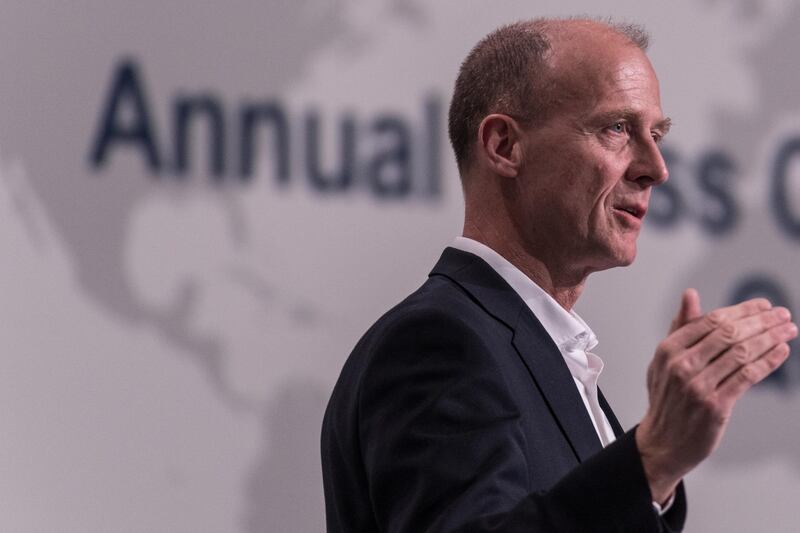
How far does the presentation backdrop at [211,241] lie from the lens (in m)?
2.47

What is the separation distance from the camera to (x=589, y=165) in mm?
1789

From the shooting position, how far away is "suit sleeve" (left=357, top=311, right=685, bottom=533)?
1.29 metres

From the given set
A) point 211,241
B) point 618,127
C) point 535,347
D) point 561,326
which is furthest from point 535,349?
point 211,241

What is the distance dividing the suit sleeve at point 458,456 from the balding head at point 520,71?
18.7 inches

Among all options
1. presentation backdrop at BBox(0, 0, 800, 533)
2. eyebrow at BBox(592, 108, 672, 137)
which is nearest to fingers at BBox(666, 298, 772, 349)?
eyebrow at BBox(592, 108, 672, 137)

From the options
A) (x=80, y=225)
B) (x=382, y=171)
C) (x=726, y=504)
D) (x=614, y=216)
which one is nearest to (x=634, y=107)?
(x=614, y=216)

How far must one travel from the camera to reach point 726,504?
9.86 feet

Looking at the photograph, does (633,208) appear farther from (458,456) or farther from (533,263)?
(458,456)

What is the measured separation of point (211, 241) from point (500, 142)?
0.93 m

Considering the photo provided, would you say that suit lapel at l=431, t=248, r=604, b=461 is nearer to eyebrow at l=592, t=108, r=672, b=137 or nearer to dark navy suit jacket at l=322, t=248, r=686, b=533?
dark navy suit jacket at l=322, t=248, r=686, b=533

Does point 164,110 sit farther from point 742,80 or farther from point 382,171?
point 742,80

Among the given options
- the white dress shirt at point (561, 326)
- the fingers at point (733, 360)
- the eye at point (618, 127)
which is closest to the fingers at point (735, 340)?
the fingers at point (733, 360)

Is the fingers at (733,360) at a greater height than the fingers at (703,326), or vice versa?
the fingers at (703,326)

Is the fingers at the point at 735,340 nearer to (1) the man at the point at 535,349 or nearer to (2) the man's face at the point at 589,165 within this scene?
(1) the man at the point at 535,349
